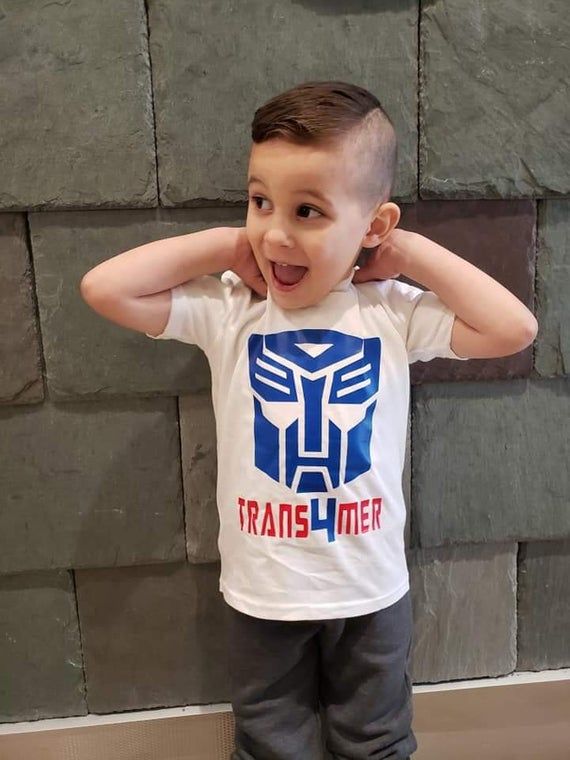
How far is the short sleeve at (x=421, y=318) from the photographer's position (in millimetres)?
981

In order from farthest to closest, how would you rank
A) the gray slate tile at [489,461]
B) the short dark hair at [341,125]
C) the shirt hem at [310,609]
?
the gray slate tile at [489,461], the shirt hem at [310,609], the short dark hair at [341,125]

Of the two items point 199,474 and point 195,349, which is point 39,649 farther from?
point 195,349

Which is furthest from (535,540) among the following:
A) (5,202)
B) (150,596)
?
(5,202)

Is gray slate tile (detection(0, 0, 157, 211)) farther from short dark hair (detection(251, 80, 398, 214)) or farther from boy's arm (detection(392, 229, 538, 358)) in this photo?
boy's arm (detection(392, 229, 538, 358))

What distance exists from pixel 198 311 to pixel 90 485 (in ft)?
1.22

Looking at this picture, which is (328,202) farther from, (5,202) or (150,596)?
(150,596)

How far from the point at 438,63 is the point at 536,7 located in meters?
0.16

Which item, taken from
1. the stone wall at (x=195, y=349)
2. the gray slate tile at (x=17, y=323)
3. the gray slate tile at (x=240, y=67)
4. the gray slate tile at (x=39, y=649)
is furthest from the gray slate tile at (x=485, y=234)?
the gray slate tile at (x=39, y=649)

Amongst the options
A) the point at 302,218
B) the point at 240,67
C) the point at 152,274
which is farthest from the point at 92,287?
the point at 240,67


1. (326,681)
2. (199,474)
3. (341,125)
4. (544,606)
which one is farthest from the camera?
(544,606)

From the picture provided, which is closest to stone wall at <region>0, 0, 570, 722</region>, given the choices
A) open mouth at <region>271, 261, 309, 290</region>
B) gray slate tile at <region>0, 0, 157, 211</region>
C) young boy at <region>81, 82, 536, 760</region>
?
gray slate tile at <region>0, 0, 157, 211</region>

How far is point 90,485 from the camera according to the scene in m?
1.18

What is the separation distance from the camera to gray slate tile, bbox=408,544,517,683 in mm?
1271

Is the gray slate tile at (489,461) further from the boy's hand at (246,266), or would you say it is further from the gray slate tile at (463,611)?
the boy's hand at (246,266)
